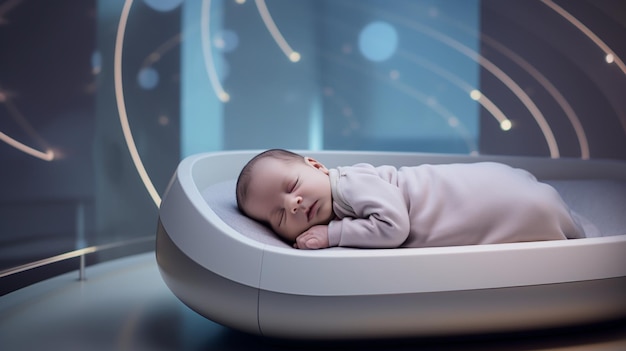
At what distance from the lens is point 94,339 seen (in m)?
1.38

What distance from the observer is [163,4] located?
2.56 metres

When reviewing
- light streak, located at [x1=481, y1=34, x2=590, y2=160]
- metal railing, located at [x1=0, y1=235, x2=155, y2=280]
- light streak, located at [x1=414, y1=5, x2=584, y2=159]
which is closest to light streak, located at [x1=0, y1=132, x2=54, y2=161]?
metal railing, located at [x1=0, y1=235, x2=155, y2=280]

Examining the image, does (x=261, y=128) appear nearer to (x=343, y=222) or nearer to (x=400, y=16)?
(x=400, y=16)

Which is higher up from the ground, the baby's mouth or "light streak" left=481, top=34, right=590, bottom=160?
"light streak" left=481, top=34, right=590, bottom=160

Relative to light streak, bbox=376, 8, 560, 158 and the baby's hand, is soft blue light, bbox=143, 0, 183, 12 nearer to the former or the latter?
light streak, bbox=376, 8, 560, 158

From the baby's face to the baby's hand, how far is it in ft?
0.13

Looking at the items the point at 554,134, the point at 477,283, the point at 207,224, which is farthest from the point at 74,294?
the point at 554,134

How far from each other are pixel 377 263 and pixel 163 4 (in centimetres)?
191

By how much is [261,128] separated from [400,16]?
0.97 m

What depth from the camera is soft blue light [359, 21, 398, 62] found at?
305 centimetres

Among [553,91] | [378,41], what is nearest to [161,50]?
[378,41]

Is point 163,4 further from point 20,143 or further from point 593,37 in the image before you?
point 593,37

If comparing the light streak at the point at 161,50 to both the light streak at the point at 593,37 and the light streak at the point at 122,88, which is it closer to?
the light streak at the point at 122,88

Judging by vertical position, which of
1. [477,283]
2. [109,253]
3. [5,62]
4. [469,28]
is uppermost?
[469,28]
